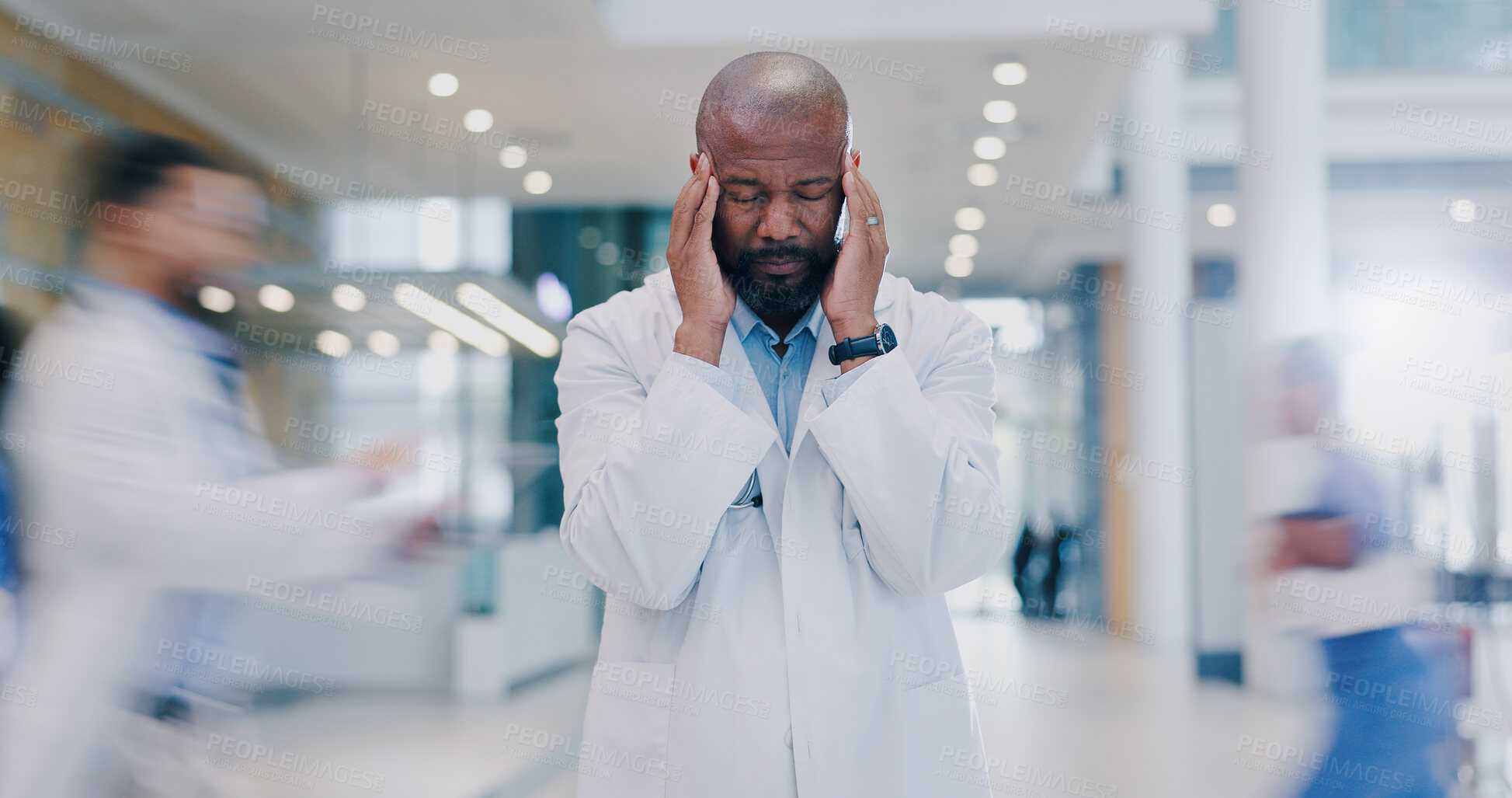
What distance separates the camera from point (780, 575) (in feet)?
Result: 4.45

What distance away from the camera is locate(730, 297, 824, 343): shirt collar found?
145cm

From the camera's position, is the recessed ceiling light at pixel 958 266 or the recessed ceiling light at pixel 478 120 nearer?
the recessed ceiling light at pixel 478 120

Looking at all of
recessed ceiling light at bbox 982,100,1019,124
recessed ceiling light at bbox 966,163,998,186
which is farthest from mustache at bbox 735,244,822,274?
recessed ceiling light at bbox 966,163,998,186

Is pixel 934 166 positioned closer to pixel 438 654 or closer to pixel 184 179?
pixel 438 654

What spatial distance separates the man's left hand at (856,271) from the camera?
134 cm

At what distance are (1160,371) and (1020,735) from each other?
589 centimetres

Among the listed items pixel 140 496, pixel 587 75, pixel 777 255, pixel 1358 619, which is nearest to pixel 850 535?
pixel 777 255

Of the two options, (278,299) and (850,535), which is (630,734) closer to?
(850,535)

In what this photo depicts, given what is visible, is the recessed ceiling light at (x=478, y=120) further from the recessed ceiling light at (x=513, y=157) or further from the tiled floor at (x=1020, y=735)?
the tiled floor at (x=1020, y=735)

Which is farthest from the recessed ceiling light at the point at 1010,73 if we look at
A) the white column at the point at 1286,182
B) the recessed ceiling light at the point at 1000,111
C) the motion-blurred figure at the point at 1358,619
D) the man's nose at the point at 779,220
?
the man's nose at the point at 779,220

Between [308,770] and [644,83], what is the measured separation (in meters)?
4.21

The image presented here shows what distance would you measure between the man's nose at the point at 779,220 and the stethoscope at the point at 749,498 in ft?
0.95

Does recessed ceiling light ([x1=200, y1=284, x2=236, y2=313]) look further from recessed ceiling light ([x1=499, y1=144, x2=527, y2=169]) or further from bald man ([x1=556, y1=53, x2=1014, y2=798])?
recessed ceiling light ([x1=499, y1=144, x2=527, y2=169])

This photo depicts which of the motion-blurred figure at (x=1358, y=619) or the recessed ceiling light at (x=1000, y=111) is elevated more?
the recessed ceiling light at (x=1000, y=111)
